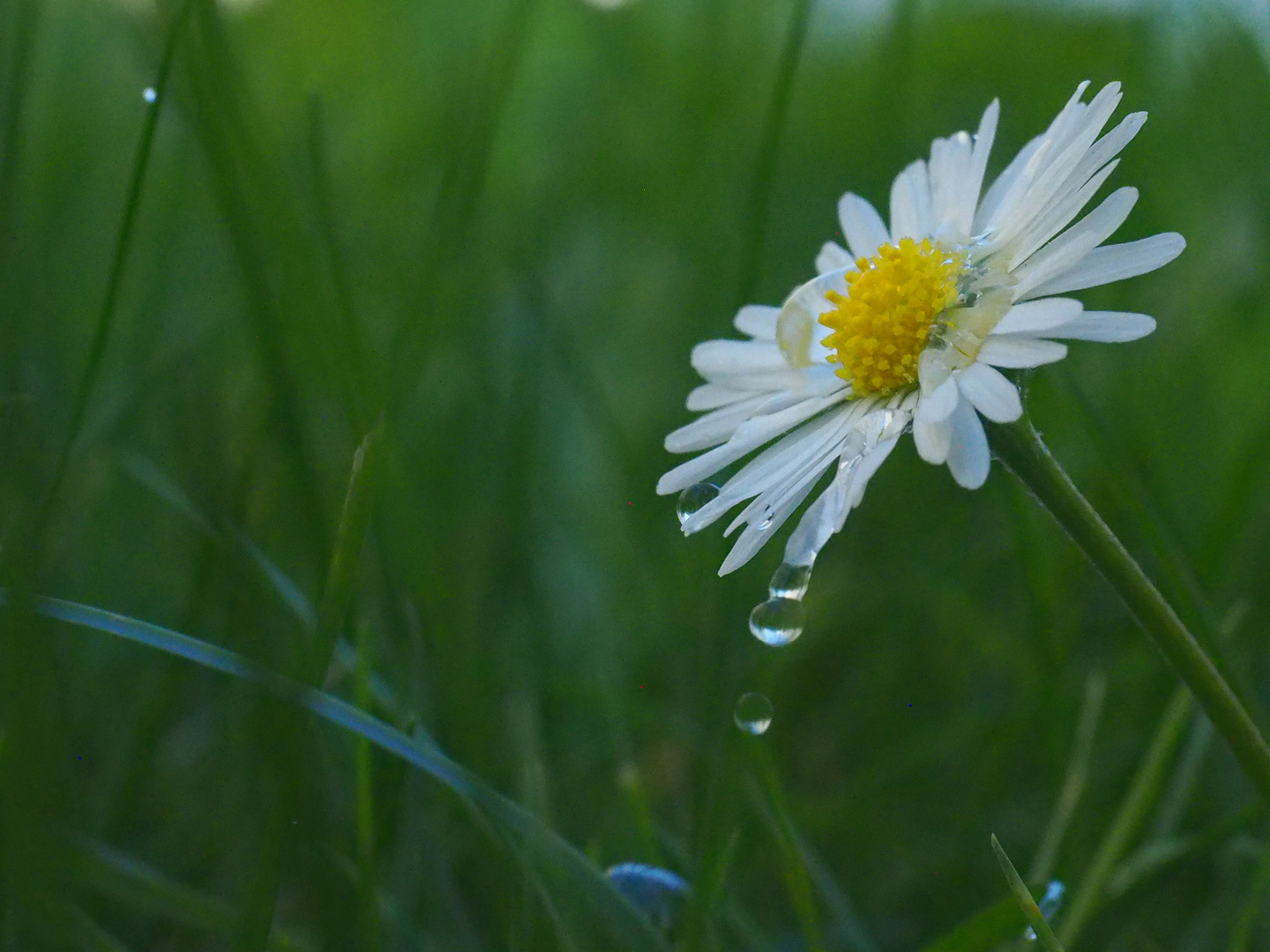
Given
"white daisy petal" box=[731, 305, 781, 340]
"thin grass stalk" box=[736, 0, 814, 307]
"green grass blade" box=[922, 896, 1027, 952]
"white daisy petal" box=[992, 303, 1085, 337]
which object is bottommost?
"green grass blade" box=[922, 896, 1027, 952]

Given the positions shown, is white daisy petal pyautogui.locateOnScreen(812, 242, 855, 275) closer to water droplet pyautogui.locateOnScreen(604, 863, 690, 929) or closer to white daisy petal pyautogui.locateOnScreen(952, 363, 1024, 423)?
white daisy petal pyautogui.locateOnScreen(952, 363, 1024, 423)

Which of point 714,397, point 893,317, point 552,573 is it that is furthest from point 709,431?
point 552,573

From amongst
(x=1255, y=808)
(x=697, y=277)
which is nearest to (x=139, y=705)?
(x=1255, y=808)

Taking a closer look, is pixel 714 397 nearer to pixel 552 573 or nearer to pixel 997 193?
pixel 997 193

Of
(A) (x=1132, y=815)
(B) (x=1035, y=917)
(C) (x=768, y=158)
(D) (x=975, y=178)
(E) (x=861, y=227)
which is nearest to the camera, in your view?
(B) (x=1035, y=917)

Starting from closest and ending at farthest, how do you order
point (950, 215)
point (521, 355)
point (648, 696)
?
point (950, 215) → point (648, 696) → point (521, 355)

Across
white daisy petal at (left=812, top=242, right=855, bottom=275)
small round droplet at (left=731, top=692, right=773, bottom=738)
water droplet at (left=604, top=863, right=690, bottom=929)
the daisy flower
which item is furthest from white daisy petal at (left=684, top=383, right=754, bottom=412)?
water droplet at (left=604, top=863, right=690, bottom=929)

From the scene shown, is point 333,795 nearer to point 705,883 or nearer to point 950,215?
point 705,883
